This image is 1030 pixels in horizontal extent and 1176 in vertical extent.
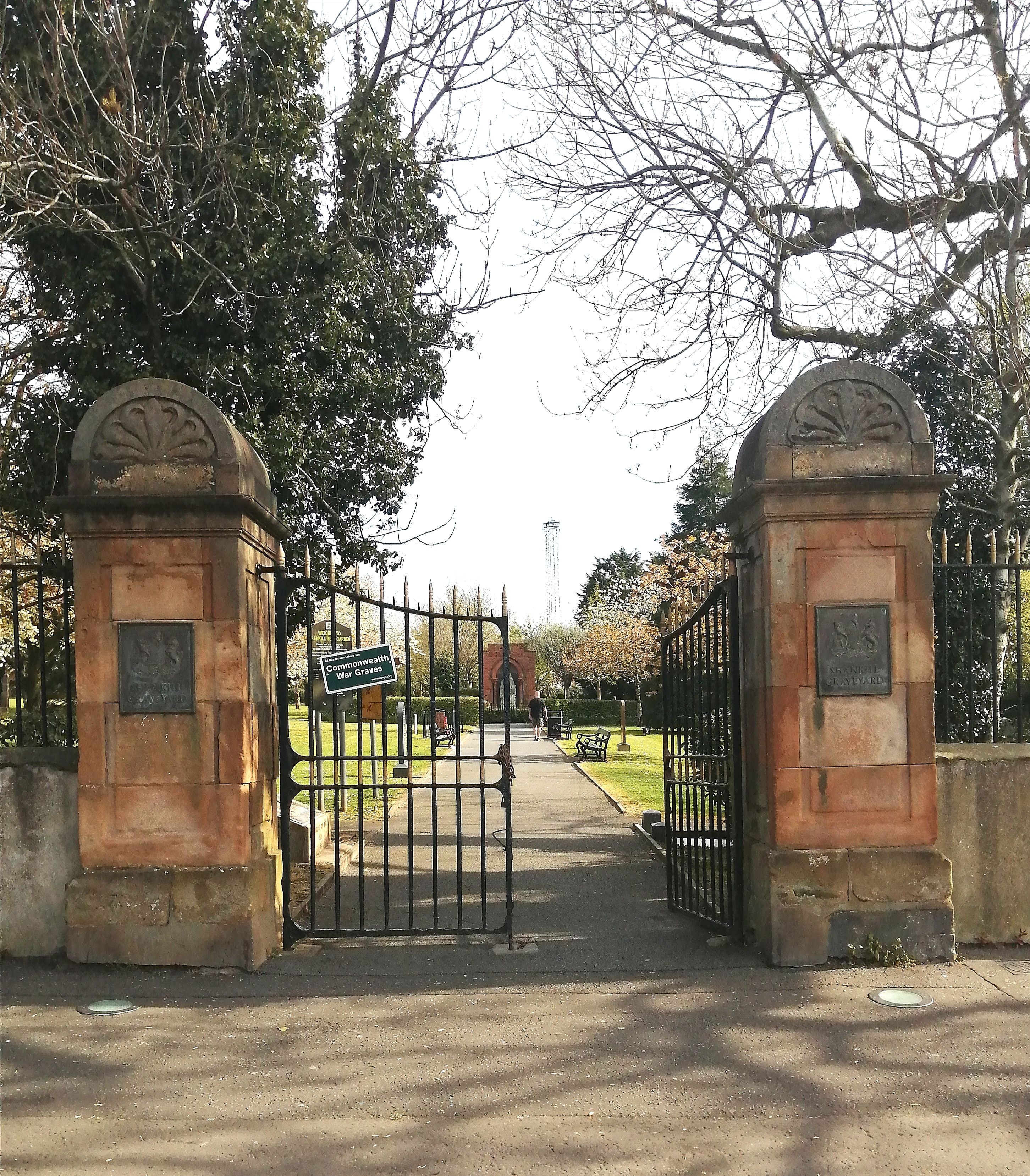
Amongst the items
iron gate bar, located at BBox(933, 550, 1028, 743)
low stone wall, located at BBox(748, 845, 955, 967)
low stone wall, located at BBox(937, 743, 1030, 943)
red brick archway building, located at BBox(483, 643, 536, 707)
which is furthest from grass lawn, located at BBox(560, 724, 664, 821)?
red brick archway building, located at BBox(483, 643, 536, 707)

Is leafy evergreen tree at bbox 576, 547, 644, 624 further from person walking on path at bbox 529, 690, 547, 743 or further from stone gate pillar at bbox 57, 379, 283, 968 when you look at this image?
stone gate pillar at bbox 57, 379, 283, 968

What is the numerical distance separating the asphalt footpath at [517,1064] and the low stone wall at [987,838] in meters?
0.27

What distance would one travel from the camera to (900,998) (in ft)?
19.6

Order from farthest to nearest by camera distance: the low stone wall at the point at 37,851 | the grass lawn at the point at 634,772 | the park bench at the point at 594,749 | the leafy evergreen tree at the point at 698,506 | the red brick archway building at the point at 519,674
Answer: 1. the red brick archway building at the point at 519,674
2. the leafy evergreen tree at the point at 698,506
3. the park bench at the point at 594,749
4. the grass lawn at the point at 634,772
5. the low stone wall at the point at 37,851

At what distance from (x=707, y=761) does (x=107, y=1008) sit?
14.2ft

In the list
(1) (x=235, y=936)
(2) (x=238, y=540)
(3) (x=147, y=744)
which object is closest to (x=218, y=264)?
(2) (x=238, y=540)

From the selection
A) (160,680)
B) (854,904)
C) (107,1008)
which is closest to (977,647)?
(854,904)

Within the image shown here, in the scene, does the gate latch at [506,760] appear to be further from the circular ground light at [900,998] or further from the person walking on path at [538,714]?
the person walking on path at [538,714]

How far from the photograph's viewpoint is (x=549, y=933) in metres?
7.79

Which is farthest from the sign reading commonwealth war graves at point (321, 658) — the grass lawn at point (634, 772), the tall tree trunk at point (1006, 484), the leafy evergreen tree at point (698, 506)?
the leafy evergreen tree at point (698, 506)

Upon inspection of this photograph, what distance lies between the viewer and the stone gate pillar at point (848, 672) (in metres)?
6.70

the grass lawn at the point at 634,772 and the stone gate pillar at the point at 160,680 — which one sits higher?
the stone gate pillar at the point at 160,680

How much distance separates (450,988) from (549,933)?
1.56 meters

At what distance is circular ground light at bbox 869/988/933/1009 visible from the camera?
19.2ft
